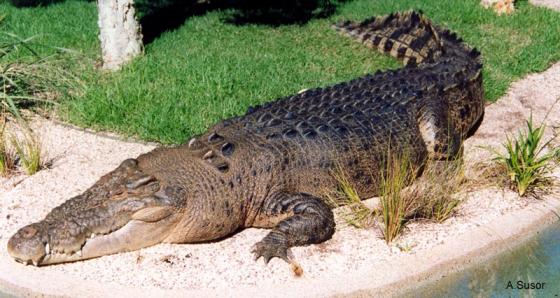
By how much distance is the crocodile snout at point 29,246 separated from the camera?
490cm

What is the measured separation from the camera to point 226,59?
8.80 m

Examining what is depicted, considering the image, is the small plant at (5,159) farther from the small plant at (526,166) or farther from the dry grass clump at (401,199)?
the small plant at (526,166)

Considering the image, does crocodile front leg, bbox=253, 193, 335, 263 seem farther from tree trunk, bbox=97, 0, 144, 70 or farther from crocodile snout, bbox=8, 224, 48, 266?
tree trunk, bbox=97, 0, 144, 70

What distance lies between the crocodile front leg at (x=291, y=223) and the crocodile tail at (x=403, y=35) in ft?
10.8

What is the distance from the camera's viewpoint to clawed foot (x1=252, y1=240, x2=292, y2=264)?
16.8ft

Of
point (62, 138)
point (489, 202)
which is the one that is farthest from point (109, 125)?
point (489, 202)

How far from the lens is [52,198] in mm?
5965

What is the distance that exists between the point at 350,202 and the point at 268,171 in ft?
2.42

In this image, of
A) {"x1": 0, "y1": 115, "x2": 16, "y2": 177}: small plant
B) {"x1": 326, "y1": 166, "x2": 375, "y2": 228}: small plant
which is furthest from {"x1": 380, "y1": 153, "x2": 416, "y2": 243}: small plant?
{"x1": 0, "y1": 115, "x2": 16, "y2": 177}: small plant

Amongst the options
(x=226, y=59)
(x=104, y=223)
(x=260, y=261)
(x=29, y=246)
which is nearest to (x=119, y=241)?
(x=104, y=223)

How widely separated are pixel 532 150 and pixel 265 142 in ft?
7.20

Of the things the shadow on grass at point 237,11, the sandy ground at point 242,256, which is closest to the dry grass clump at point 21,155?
the sandy ground at point 242,256

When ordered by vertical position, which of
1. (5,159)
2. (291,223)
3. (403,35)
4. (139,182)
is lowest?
(5,159)

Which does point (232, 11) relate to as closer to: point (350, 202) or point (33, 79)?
point (33, 79)
